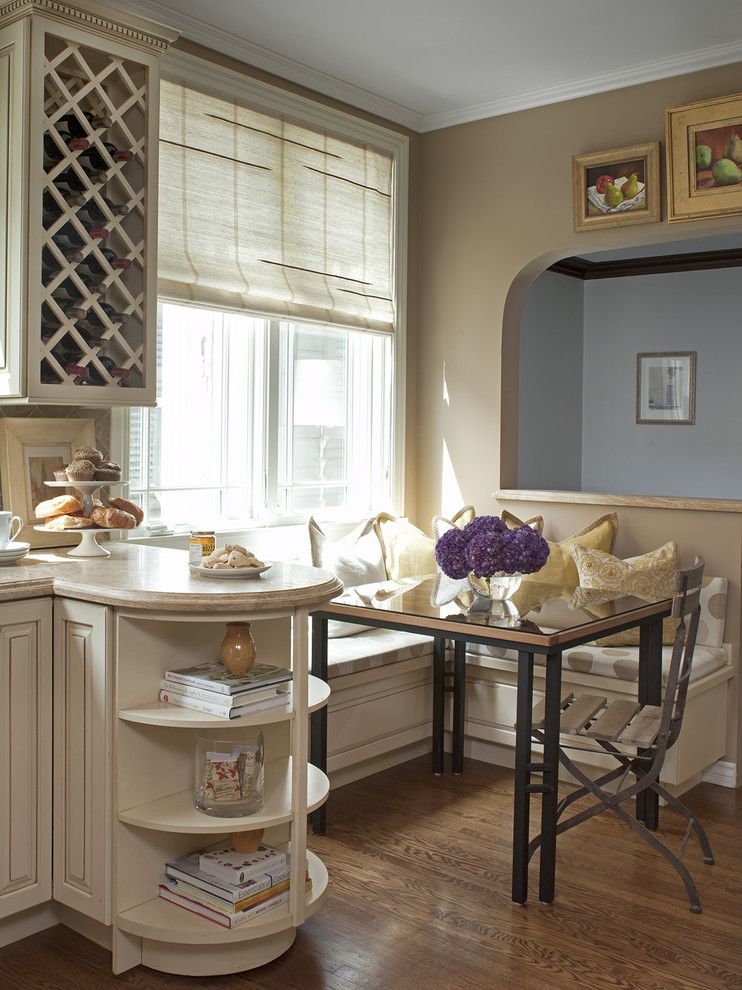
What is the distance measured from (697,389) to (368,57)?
12.4 feet

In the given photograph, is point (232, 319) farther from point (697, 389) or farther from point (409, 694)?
point (697, 389)

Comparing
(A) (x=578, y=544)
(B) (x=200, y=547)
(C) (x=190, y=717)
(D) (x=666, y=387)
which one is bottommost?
(C) (x=190, y=717)

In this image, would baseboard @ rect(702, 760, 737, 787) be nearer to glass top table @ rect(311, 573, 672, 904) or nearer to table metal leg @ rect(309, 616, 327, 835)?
glass top table @ rect(311, 573, 672, 904)

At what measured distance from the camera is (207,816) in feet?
8.62

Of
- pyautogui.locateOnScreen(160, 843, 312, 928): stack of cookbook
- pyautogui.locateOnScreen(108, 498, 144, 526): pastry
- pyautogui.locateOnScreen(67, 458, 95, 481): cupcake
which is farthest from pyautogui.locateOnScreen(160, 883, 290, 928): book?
pyautogui.locateOnScreen(67, 458, 95, 481): cupcake

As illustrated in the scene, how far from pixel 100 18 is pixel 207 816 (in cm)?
248

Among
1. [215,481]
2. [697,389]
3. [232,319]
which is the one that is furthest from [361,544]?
[697,389]

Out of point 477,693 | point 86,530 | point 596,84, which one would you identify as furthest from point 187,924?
point 596,84

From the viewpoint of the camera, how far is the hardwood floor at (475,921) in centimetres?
262

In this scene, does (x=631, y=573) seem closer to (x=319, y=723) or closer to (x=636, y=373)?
(x=319, y=723)

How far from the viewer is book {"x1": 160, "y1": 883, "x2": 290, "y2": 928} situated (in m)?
2.58

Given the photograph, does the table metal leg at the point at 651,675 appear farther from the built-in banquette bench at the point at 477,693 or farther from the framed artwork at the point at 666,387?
the framed artwork at the point at 666,387

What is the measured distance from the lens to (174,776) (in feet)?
9.09

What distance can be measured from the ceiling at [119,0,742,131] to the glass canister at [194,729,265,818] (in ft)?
9.06
